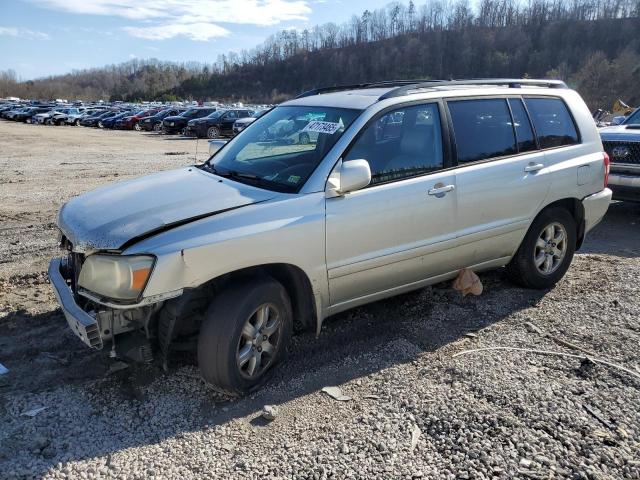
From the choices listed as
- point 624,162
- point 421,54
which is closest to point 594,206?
point 624,162

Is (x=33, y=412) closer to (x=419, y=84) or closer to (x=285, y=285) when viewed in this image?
(x=285, y=285)

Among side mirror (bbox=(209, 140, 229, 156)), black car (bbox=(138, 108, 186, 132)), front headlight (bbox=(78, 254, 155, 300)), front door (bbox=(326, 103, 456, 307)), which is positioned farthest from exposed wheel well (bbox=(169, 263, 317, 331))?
black car (bbox=(138, 108, 186, 132))

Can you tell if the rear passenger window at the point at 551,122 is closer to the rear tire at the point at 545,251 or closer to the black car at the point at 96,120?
the rear tire at the point at 545,251

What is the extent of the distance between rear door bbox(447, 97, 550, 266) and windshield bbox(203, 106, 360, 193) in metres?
1.07

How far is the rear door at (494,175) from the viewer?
4469 millimetres

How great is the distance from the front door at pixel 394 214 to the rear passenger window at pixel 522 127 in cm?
96

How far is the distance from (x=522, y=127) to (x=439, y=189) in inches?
51.4

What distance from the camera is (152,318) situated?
3367mm

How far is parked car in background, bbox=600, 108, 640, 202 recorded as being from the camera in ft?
26.2

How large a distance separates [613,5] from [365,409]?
133 meters

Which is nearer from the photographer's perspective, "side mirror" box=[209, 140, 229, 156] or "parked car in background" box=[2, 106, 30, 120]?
"side mirror" box=[209, 140, 229, 156]

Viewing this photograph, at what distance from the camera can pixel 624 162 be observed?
8.22 metres

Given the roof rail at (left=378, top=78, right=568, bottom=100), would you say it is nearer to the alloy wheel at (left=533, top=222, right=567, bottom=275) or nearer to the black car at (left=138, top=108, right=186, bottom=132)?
the alloy wheel at (left=533, top=222, right=567, bottom=275)

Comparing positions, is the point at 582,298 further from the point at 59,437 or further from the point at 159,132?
the point at 159,132
